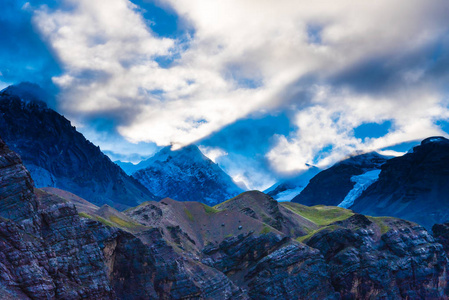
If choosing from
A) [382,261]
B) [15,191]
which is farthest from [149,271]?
[382,261]

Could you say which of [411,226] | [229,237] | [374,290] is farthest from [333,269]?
[411,226]

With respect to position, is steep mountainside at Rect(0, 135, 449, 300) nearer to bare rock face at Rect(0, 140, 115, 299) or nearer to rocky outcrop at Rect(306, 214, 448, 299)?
bare rock face at Rect(0, 140, 115, 299)

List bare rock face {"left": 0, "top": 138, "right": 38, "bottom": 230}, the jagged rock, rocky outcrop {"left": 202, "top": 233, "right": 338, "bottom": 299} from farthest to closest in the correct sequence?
rocky outcrop {"left": 202, "top": 233, "right": 338, "bottom": 299}, the jagged rock, bare rock face {"left": 0, "top": 138, "right": 38, "bottom": 230}

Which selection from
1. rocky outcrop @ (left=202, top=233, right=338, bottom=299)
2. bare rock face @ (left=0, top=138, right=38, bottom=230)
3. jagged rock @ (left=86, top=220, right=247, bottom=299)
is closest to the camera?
bare rock face @ (left=0, top=138, right=38, bottom=230)

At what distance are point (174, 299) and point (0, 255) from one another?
52.8 meters

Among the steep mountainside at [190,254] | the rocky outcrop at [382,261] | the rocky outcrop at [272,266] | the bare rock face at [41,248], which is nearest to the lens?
the bare rock face at [41,248]

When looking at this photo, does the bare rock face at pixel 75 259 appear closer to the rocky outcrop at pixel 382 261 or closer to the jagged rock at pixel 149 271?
the jagged rock at pixel 149 271

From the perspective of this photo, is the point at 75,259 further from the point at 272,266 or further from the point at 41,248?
the point at 272,266

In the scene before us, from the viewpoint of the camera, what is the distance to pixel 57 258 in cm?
8650

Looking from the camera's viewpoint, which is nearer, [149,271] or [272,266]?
[149,271]

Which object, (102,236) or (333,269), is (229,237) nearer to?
(333,269)

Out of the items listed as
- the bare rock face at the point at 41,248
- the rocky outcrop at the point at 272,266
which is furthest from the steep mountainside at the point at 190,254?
the rocky outcrop at the point at 272,266

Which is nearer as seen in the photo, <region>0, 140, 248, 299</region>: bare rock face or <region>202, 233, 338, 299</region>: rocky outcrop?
<region>0, 140, 248, 299</region>: bare rock face

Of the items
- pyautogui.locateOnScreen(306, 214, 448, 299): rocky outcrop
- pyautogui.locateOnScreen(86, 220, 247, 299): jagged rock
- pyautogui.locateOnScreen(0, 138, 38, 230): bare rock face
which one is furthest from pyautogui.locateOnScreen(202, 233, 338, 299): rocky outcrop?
pyautogui.locateOnScreen(0, 138, 38, 230): bare rock face
